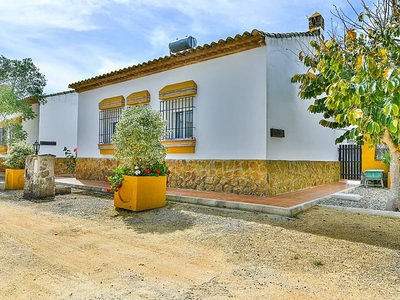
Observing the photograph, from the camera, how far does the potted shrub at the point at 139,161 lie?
595cm

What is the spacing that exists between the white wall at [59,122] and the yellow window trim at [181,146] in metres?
8.40

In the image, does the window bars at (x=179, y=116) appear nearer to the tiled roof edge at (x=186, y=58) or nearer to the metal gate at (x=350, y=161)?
the tiled roof edge at (x=186, y=58)

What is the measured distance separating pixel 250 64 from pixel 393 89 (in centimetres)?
437

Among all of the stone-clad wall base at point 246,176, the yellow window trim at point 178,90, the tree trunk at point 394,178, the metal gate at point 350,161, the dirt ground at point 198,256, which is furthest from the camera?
the metal gate at point 350,161

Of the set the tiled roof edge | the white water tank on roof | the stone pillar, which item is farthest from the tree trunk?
the stone pillar

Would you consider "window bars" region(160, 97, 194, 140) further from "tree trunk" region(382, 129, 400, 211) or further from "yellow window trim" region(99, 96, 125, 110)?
"tree trunk" region(382, 129, 400, 211)

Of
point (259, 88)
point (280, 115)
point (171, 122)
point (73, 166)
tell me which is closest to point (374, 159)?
point (280, 115)

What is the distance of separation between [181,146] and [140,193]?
314 centimetres

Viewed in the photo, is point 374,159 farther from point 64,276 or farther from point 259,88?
point 64,276

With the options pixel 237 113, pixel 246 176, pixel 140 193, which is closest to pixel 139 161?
pixel 140 193

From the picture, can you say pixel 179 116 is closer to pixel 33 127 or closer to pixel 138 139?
pixel 138 139

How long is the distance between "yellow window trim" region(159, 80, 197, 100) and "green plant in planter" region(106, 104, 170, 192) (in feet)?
8.05

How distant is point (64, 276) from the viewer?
2719mm

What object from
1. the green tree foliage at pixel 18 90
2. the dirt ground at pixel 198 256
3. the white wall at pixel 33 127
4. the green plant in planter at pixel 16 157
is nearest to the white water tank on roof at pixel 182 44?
the green plant in planter at pixel 16 157
